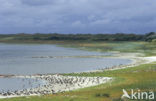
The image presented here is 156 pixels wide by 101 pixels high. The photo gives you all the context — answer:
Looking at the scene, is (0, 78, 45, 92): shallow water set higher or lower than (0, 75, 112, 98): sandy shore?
lower

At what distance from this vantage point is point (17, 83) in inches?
3071

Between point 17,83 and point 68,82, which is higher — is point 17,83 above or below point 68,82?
below

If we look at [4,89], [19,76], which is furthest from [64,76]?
[4,89]

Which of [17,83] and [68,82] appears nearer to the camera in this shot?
[68,82]

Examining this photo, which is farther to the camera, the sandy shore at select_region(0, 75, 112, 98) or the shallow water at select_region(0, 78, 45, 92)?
the shallow water at select_region(0, 78, 45, 92)

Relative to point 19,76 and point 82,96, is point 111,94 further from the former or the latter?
point 19,76

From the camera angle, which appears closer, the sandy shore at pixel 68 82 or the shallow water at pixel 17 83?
the sandy shore at pixel 68 82

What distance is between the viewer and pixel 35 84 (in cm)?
7556

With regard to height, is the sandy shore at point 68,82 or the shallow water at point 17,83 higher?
the sandy shore at point 68,82

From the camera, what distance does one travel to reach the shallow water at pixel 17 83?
71312 millimetres

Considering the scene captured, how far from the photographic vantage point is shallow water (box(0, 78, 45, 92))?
234 ft

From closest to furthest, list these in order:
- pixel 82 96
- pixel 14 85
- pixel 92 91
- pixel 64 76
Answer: pixel 82 96 → pixel 92 91 → pixel 14 85 → pixel 64 76

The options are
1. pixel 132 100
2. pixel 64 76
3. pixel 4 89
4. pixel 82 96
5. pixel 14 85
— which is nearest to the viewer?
pixel 132 100

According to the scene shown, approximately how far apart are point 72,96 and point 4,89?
2162 centimetres
